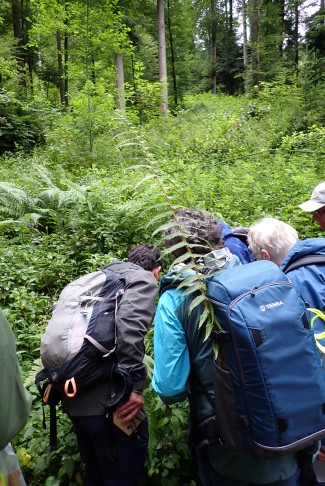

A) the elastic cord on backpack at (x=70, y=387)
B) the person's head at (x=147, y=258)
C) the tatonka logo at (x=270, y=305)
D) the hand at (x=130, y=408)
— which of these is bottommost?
the hand at (x=130, y=408)

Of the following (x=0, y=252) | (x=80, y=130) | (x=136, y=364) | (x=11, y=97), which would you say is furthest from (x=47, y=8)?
(x=136, y=364)

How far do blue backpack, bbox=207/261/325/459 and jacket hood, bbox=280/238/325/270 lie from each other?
58 centimetres

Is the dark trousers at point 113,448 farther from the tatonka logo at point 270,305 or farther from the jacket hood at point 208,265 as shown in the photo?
the tatonka logo at point 270,305

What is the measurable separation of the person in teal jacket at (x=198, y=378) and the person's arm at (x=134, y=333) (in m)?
0.25

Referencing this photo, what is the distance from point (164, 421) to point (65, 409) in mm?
752

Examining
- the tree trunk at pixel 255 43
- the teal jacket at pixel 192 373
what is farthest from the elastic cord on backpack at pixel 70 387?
the tree trunk at pixel 255 43

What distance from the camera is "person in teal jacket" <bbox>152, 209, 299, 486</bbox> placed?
183 cm

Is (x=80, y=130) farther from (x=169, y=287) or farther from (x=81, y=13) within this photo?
(x=169, y=287)

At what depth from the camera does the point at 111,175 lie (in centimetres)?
811

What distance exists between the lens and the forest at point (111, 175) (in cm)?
286

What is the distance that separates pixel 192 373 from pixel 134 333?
44cm

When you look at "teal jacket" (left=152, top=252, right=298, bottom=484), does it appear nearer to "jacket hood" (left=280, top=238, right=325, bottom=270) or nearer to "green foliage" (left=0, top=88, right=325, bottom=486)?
"green foliage" (left=0, top=88, right=325, bottom=486)

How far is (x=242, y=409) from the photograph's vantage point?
165 centimetres

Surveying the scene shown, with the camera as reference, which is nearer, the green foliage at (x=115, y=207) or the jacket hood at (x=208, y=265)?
the jacket hood at (x=208, y=265)
